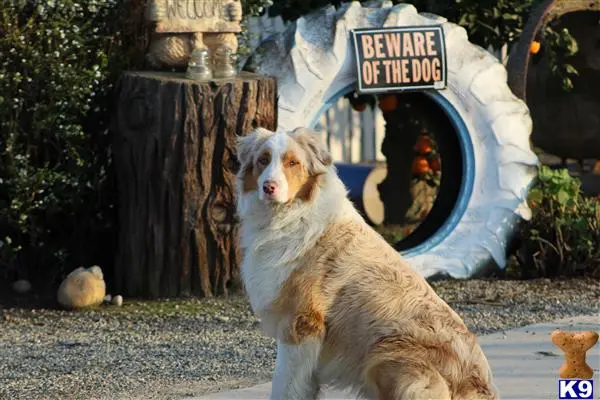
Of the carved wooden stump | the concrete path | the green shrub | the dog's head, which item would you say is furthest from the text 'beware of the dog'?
the dog's head

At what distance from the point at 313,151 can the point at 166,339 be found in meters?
2.31

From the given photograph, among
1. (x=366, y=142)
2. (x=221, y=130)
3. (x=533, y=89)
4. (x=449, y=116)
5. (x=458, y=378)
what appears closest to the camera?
(x=458, y=378)

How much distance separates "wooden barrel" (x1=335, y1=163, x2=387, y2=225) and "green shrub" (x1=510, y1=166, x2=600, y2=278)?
2.12m

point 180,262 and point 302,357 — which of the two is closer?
point 302,357

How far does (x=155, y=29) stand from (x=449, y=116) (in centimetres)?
227

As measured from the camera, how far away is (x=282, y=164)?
5.45 metres

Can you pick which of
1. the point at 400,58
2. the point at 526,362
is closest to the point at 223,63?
the point at 400,58

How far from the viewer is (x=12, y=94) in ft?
27.3

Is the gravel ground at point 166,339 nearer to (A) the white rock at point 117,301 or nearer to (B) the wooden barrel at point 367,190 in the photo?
(A) the white rock at point 117,301

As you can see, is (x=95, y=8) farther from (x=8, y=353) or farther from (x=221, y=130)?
(x=8, y=353)

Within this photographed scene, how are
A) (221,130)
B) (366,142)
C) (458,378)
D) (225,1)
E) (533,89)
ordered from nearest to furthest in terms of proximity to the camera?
(458,378)
(221,130)
(225,1)
(533,89)
(366,142)

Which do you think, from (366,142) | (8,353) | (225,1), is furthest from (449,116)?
(366,142)

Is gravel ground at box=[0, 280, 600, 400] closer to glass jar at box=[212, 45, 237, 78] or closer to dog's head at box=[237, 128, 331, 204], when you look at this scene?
dog's head at box=[237, 128, 331, 204]

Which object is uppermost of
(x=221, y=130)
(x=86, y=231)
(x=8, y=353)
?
(x=221, y=130)
